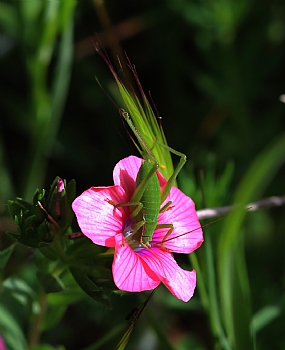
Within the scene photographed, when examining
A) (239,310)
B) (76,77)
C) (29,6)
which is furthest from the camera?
(76,77)

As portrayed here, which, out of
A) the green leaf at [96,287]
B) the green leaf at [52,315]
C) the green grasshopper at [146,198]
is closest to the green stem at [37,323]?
the green leaf at [52,315]

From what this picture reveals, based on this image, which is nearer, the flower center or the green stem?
the flower center

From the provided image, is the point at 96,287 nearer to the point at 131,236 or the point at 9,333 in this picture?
the point at 131,236

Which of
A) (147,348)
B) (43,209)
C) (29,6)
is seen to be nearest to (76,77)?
(29,6)

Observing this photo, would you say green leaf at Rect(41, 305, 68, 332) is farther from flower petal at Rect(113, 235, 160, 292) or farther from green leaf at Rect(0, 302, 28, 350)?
flower petal at Rect(113, 235, 160, 292)

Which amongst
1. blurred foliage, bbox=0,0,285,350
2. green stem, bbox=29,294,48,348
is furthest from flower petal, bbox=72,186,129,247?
blurred foliage, bbox=0,0,285,350

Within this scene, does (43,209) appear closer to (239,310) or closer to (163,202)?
(163,202)

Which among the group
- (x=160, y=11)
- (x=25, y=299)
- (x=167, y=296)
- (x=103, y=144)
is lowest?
(x=167, y=296)
